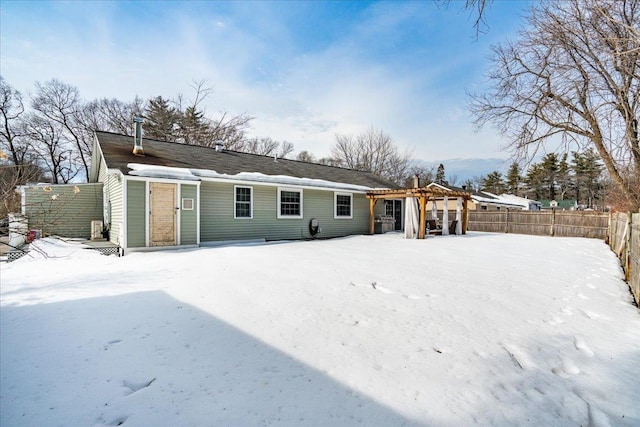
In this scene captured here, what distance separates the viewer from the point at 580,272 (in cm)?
668

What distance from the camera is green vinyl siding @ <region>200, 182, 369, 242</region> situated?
32.3 feet

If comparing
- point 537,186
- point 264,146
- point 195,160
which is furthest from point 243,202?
point 537,186

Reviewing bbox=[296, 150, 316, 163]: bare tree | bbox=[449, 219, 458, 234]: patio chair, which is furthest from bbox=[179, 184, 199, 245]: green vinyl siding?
bbox=[296, 150, 316, 163]: bare tree

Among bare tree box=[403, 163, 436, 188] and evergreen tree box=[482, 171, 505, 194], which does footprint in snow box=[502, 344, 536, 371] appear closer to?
bare tree box=[403, 163, 436, 188]

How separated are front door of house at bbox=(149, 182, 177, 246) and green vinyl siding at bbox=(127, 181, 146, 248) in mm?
196

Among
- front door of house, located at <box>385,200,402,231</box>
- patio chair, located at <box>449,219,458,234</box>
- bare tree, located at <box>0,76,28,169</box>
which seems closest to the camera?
patio chair, located at <box>449,219,458,234</box>

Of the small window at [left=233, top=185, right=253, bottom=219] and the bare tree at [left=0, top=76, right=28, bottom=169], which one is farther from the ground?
the bare tree at [left=0, top=76, right=28, bottom=169]

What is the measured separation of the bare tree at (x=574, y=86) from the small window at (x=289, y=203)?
25.1ft

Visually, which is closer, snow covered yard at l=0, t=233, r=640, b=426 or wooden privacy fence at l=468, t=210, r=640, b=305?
snow covered yard at l=0, t=233, r=640, b=426

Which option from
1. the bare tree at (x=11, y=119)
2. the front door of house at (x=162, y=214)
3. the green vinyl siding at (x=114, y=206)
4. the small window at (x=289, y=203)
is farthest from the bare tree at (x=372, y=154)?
the bare tree at (x=11, y=119)

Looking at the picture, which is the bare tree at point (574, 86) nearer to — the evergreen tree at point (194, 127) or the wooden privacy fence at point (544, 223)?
the wooden privacy fence at point (544, 223)

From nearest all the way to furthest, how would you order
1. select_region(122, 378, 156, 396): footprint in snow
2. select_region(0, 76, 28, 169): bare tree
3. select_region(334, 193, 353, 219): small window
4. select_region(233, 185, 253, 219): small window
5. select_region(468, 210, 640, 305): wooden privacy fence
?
select_region(122, 378, 156, 396): footprint in snow → select_region(233, 185, 253, 219): small window → select_region(334, 193, 353, 219): small window → select_region(468, 210, 640, 305): wooden privacy fence → select_region(0, 76, 28, 169): bare tree

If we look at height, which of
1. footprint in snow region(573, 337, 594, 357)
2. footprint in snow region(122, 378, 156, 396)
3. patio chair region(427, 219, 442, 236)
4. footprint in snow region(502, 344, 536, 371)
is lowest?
footprint in snow region(573, 337, 594, 357)

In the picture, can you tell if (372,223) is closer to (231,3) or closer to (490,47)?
(490,47)
